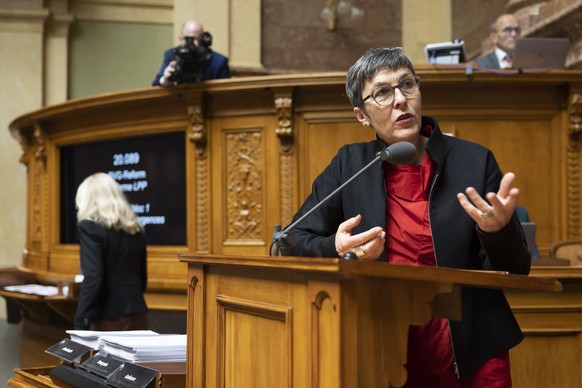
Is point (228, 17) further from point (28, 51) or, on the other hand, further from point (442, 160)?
point (442, 160)

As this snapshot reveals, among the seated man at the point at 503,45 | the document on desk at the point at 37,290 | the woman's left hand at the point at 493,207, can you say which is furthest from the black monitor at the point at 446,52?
the woman's left hand at the point at 493,207

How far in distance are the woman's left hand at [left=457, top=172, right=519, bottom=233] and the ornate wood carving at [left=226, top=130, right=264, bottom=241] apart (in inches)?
167

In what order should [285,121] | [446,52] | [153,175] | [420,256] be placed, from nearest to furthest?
[420,256]
[285,121]
[446,52]
[153,175]

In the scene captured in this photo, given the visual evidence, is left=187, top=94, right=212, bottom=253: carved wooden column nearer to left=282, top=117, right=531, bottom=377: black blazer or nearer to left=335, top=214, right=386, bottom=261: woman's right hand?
left=282, top=117, right=531, bottom=377: black blazer

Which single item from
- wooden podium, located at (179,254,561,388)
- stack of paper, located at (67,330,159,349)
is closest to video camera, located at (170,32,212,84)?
stack of paper, located at (67,330,159,349)

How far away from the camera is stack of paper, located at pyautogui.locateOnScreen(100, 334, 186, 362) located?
93.0 inches

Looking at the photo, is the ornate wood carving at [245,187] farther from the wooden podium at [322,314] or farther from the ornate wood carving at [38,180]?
the wooden podium at [322,314]

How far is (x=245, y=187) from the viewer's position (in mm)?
6184

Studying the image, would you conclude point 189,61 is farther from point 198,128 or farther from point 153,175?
point 153,175

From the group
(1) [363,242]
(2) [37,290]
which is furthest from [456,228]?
(2) [37,290]

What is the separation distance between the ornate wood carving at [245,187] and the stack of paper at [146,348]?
141 inches

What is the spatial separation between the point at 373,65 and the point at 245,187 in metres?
3.99

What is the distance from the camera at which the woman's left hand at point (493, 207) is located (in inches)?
73.7

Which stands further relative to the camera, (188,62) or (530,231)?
(188,62)
